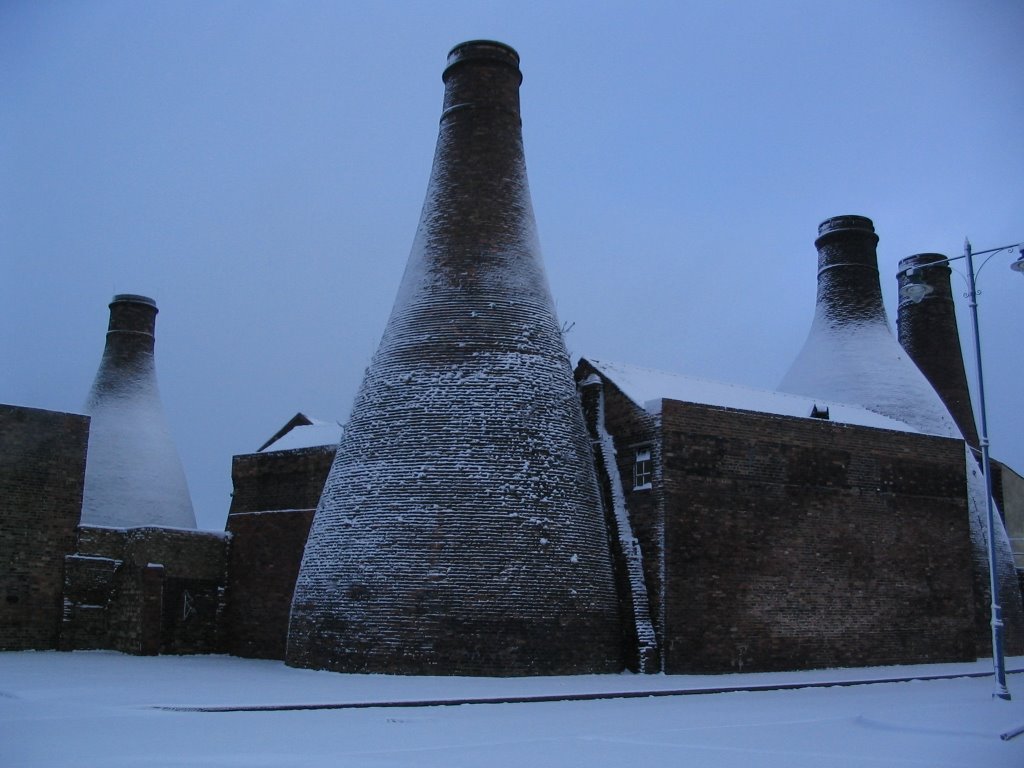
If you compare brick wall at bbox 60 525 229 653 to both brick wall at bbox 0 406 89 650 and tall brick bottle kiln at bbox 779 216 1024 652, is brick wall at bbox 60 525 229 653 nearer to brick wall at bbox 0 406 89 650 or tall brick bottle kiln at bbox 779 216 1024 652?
brick wall at bbox 0 406 89 650

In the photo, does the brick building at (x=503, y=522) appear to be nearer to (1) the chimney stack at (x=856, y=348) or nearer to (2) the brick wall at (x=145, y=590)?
(2) the brick wall at (x=145, y=590)

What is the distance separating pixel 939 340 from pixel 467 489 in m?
22.1

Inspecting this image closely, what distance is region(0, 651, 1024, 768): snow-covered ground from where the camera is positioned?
8.67 metres

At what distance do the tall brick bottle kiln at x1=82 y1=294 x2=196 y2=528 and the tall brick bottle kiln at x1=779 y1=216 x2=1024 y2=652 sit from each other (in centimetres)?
1756

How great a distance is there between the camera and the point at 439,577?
53.5ft

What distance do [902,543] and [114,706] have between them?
16481 millimetres

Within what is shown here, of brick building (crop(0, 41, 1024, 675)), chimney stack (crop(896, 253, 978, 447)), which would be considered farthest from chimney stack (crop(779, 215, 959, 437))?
chimney stack (crop(896, 253, 978, 447))

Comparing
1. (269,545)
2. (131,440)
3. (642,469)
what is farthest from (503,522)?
(131,440)

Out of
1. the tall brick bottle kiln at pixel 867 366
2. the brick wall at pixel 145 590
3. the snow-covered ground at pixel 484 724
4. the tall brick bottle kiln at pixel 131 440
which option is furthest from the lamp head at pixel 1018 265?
the tall brick bottle kiln at pixel 131 440

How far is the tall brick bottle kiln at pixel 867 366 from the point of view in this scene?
2686 centimetres

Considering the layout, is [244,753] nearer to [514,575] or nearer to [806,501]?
[514,575]

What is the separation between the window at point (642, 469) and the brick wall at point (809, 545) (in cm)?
49

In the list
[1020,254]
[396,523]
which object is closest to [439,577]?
[396,523]

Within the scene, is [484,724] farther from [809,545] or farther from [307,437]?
[307,437]
